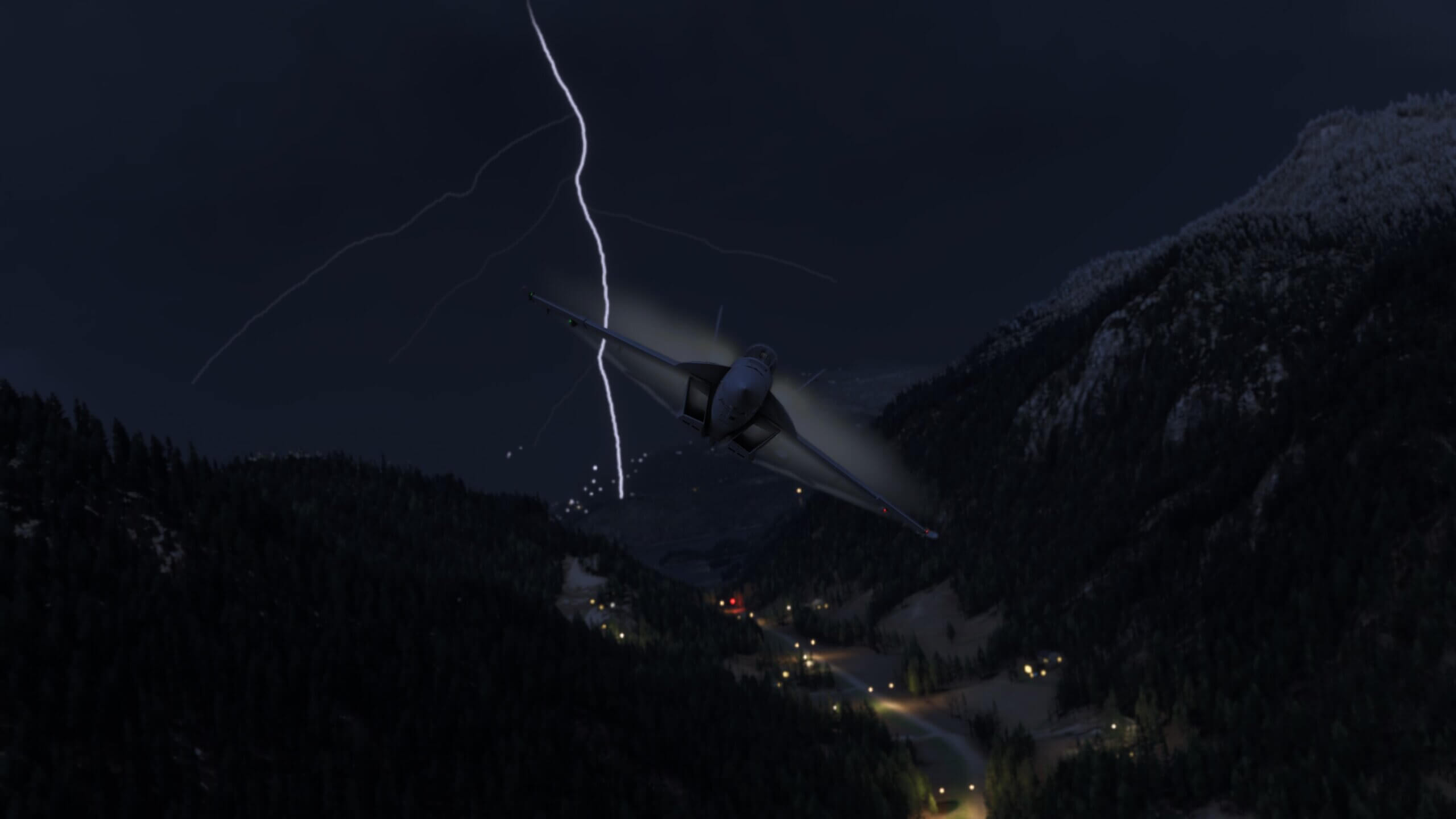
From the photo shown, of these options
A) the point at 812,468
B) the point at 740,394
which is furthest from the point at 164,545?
the point at 740,394

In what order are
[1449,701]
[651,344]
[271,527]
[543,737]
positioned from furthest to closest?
[271,527]
[543,737]
[1449,701]
[651,344]

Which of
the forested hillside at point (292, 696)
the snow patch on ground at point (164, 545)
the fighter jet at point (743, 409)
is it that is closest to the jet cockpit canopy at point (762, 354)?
the fighter jet at point (743, 409)

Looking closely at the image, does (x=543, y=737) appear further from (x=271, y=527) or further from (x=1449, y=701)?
(x=1449, y=701)

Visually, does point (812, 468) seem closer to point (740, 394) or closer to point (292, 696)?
point (740, 394)

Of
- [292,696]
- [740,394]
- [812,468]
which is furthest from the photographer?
[292,696]

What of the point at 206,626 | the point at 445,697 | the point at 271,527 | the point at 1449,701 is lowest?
the point at 1449,701

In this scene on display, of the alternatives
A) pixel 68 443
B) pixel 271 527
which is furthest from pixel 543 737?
pixel 68 443

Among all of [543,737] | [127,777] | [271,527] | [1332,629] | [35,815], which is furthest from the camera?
[271,527]
